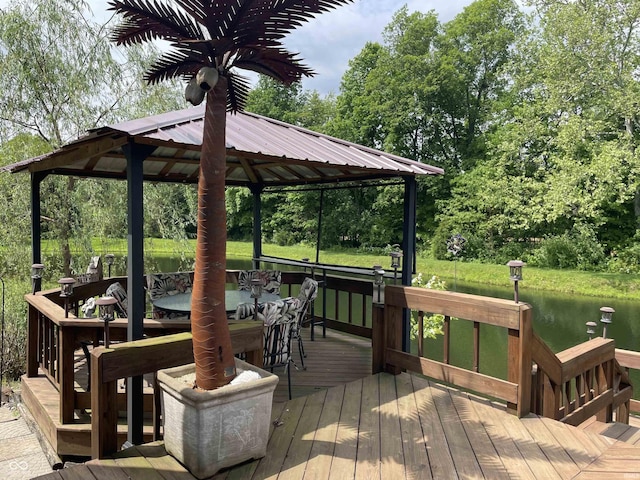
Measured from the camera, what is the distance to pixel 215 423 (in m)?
2.23

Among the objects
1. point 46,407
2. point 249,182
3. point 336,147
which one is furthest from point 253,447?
point 249,182

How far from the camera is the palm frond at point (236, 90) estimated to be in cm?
266

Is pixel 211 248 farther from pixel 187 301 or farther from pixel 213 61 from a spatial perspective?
pixel 187 301

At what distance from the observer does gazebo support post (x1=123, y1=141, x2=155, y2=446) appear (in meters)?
2.81

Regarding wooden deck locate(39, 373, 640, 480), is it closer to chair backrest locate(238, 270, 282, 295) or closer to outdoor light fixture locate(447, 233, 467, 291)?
chair backrest locate(238, 270, 282, 295)

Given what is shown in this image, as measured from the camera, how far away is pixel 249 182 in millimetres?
6551

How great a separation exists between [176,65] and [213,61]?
0.24 metres

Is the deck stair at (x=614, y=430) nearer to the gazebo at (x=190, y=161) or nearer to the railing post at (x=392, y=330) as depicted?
the railing post at (x=392, y=330)

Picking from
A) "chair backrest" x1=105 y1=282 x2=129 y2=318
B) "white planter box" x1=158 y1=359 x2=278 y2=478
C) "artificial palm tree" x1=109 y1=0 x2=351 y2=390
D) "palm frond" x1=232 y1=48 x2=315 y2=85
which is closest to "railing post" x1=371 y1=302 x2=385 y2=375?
"white planter box" x1=158 y1=359 x2=278 y2=478

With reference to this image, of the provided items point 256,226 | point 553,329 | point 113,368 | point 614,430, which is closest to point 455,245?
point 553,329

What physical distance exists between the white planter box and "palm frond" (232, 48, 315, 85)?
5.30 ft

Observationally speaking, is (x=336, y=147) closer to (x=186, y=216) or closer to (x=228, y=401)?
(x=228, y=401)

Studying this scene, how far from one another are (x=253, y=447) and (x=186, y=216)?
22.9ft

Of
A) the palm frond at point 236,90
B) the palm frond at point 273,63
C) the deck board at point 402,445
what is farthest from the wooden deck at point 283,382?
the palm frond at point 273,63
